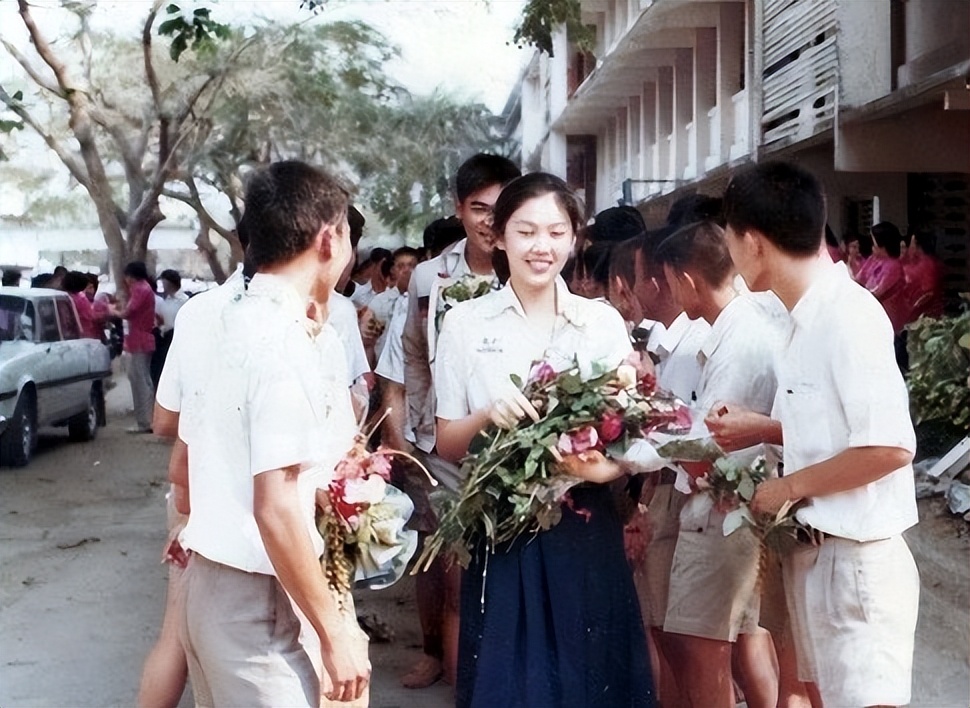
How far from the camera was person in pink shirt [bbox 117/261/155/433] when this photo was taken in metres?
3.35

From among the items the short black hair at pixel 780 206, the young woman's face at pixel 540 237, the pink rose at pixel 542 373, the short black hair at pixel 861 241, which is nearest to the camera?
the short black hair at pixel 780 206

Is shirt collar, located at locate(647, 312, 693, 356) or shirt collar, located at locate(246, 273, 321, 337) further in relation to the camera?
shirt collar, located at locate(647, 312, 693, 356)

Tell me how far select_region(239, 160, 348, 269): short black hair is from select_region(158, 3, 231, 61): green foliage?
0.84 metres

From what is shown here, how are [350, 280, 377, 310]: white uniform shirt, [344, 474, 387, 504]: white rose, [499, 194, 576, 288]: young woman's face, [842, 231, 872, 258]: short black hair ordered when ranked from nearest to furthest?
[344, 474, 387, 504]: white rose
[499, 194, 576, 288]: young woman's face
[842, 231, 872, 258]: short black hair
[350, 280, 377, 310]: white uniform shirt

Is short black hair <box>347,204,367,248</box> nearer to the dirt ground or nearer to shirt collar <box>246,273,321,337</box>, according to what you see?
shirt collar <box>246,273,321,337</box>

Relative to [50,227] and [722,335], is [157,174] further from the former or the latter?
[722,335]

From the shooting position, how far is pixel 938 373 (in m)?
3.44

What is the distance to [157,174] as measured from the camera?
3.41m

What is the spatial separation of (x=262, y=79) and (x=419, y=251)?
691 millimetres

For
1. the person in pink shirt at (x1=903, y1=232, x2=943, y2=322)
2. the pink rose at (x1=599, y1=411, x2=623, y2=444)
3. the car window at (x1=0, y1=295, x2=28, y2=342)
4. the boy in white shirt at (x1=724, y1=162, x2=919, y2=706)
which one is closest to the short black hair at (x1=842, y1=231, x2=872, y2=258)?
the person in pink shirt at (x1=903, y1=232, x2=943, y2=322)

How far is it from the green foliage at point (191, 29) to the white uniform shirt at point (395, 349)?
97 centimetres

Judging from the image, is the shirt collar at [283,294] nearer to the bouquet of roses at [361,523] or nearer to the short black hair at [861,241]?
the bouquet of roses at [361,523]

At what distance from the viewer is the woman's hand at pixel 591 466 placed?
2.86 metres

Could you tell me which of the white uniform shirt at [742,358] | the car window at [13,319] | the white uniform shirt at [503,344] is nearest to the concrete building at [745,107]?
the white uniform shirt at [742,358]
